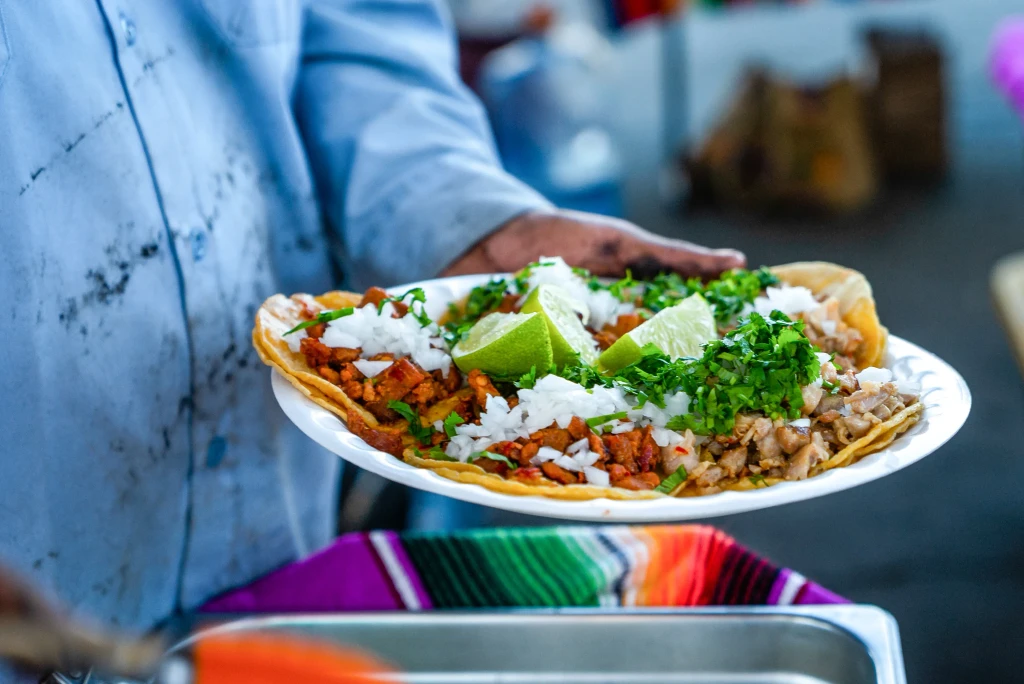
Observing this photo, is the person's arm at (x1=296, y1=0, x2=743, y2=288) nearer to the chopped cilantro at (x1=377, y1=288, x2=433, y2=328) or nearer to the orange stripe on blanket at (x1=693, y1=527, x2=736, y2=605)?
the chopped cilantro at (x1=377, y1=288, x2=433, y2=328)

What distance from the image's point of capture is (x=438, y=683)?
1273 millimetres

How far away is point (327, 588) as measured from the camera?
1455 mm

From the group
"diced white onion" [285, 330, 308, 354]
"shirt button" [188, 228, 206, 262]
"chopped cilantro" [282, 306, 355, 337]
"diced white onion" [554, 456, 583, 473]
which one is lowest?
"diced white onion" [554, 456, 583, 473]

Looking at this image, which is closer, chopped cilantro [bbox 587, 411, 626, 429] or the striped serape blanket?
chopped cilantro [bbox 587, 411, 626, 429]

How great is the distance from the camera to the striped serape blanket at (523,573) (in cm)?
140

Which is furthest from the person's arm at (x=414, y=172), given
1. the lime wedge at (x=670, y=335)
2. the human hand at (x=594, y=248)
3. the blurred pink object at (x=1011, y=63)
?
the blurred pink object at (x=1011, y=63)

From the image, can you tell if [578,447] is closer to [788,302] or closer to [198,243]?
[788,302]

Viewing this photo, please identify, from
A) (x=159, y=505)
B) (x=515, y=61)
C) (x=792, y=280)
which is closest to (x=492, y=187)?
(x=792, y=280)

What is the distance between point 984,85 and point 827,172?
98.4 inches

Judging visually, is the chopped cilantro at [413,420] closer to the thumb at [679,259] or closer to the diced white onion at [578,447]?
the diced white onion at [578,447]

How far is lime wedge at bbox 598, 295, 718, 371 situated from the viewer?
1.23 metres

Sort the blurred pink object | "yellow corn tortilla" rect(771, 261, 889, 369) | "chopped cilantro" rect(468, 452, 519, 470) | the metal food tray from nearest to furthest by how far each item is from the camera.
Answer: "chopped cilantro" rect(468, 452, 519, 470) < the metal food tray < "yellow corn tortilla" rect(771, 261, 889, 369) < the blurred pink object

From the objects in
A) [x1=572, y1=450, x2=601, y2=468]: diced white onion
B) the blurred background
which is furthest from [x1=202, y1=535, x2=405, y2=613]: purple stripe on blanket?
the blurred background

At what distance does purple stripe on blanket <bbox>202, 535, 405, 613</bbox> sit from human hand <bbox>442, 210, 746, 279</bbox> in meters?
0.49
